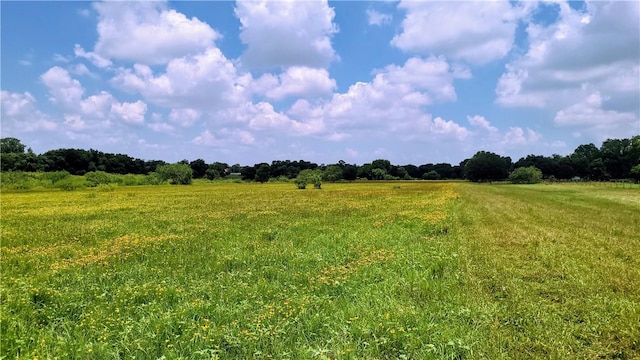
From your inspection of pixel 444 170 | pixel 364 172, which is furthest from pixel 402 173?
pixel 444 170

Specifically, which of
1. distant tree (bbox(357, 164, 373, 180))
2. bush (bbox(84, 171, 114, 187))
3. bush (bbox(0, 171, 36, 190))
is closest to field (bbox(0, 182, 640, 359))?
bush (bbox(0, 171, 36, 190))

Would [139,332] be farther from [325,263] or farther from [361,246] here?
[361,246]

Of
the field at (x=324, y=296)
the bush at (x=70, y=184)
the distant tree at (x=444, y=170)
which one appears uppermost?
the distant tree at (x=444, y=170)

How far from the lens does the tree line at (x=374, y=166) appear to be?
11156 centimetres

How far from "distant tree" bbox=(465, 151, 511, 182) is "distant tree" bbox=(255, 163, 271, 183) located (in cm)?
8196

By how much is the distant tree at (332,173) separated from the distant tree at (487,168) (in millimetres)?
52124

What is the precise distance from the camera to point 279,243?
556 inches

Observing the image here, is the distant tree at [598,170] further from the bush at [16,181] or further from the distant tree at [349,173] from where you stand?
the bush at [16,181]

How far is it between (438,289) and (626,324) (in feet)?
10.7

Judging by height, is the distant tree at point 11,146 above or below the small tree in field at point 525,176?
above

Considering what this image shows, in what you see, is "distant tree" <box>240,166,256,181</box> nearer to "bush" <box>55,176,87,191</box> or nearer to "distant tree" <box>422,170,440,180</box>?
"distant tree" <box>422,170,440,180</box>

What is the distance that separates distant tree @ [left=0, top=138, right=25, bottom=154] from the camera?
12356 cm

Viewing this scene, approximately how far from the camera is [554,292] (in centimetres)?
833

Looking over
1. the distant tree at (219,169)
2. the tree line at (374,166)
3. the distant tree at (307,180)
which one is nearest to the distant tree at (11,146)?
the tree line at (374,166)
